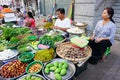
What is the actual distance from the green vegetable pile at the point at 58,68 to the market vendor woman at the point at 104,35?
1409mm

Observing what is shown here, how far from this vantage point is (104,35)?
117 inches

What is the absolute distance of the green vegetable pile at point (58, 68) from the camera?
1.68 meters

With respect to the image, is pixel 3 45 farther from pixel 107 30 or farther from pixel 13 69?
pixel 107 30

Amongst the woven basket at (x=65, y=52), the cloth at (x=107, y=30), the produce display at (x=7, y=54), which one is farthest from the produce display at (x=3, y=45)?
the cloth at (x=107, y=30)

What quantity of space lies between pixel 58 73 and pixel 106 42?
5.56 feet

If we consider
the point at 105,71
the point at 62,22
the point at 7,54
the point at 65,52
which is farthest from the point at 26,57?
the point at 105,71

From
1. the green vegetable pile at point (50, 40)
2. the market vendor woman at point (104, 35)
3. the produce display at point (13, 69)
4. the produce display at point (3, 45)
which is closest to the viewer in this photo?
the produce display at point (13, 69)

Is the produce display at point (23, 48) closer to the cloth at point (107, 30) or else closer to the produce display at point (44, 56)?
the produce display at point (44, 56)

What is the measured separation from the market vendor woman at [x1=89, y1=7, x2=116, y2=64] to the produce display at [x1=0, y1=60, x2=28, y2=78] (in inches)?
71.6

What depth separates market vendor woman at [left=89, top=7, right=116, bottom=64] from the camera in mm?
2807

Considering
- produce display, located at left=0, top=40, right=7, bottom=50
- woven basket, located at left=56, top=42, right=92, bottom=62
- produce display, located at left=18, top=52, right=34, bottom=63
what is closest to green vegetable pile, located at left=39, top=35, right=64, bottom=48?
woven basket, located at left=56, top=42, right=92, bottom=62

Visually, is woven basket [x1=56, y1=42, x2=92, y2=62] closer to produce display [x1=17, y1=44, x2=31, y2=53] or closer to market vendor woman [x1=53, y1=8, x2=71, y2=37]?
Answer: produce display [x1=17, y1=44, x2=31, y2=53]

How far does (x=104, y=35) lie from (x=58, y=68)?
172cm

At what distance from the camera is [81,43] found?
2.06 m
